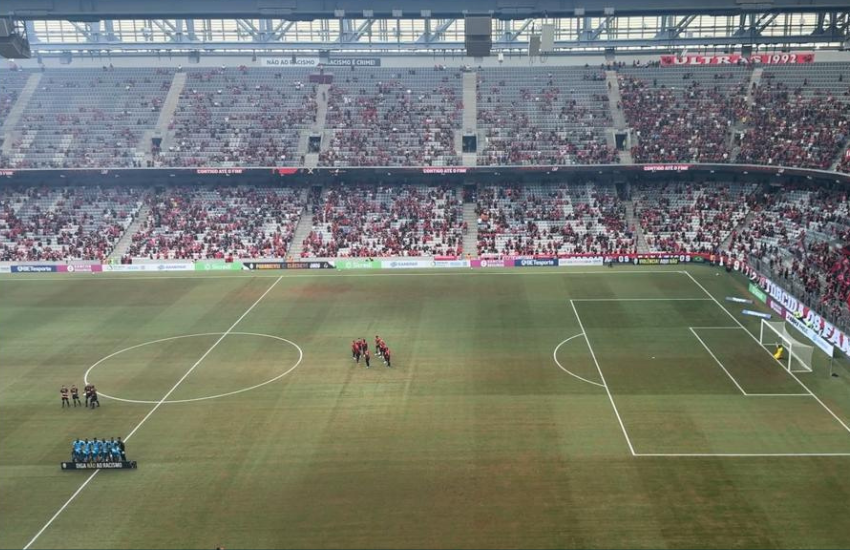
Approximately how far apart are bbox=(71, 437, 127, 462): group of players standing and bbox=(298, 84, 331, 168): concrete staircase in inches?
1824

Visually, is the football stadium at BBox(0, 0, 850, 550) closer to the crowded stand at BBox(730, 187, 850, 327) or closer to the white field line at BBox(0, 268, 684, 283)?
the crowded stand at BBox(730, 187, 850, 327)

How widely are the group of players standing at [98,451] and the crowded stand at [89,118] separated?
50.0 metres

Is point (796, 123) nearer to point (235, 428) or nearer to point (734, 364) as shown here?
point (734, 364)

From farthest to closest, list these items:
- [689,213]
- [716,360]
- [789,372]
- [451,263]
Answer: [689,213]
[451,263]
[716,360]
[789,372]

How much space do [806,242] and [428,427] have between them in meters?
38.3

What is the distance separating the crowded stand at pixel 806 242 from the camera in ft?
138

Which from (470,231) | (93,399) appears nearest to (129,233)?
(470,231)

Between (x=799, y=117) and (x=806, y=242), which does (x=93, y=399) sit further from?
(x=799, y=117)

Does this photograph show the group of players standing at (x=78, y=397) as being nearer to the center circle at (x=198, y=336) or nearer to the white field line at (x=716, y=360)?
the center circle at (x=198, y=336)

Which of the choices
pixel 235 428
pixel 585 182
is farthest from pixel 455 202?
pixel 235 428

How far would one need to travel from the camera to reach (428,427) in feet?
97.1

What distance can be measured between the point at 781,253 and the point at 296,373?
1470 inches

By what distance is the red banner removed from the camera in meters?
73.2

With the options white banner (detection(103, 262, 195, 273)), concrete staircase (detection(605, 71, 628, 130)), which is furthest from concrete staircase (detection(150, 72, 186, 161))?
concrete staircase (detection(605, 71, 628, 130))
